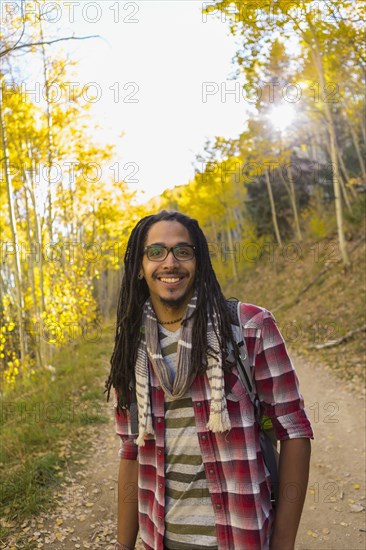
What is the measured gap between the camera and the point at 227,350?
1.59m

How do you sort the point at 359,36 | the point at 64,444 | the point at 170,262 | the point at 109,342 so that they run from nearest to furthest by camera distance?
the point at 170,262
the point at 64,444
the point at 359,36
the point at 109,342

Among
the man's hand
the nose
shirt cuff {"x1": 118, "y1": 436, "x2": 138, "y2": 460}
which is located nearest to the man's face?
the nose

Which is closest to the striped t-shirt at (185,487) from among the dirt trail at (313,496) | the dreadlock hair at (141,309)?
the dreadlock hair at (141,309)

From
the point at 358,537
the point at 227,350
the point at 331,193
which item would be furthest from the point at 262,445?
the point at 331,193

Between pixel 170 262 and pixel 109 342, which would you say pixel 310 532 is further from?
pixel 109 342

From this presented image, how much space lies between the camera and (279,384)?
1563 millimetres

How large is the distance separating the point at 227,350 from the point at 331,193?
22.3 metres

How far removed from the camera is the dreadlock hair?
1.61 m

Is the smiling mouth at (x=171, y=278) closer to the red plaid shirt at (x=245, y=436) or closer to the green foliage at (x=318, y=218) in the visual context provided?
the red plaid shirt at (x=245, y=436)

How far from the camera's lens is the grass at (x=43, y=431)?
421cm

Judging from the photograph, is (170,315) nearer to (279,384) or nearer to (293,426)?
(279,384)

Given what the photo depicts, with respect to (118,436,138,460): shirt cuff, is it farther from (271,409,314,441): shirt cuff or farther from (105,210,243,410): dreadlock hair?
(271,409,314,441): shirt cuff

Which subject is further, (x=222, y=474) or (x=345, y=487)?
(x=345, y=487)

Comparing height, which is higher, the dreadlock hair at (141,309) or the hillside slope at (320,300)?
the dreadlock hair at (141,309)
